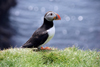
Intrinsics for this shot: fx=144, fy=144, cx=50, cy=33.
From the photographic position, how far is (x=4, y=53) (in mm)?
5023

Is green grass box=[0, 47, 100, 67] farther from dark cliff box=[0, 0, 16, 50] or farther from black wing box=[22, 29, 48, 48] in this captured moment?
dark cliff box=[0, 0, 16, 50]

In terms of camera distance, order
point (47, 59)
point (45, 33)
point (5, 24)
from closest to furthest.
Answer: point (47, 59)
point (45, 33)
point (5, 24)

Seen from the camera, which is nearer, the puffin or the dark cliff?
the puffin

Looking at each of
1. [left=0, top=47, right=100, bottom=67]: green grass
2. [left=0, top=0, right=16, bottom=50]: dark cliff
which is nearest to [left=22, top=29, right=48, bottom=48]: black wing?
[left=0, top=47, right=100, bottom=67]: green grass

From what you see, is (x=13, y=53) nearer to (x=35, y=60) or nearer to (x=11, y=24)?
(x=35, y=60)

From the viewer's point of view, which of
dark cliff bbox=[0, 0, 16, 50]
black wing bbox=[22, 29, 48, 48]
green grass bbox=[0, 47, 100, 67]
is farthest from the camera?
dark cliff bbox=[0, 0, 16, 50]

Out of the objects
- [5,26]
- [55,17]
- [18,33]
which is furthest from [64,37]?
[55,17]

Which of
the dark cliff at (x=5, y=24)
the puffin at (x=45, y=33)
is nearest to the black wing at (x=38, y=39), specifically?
the puffin at (x=45, y=33)

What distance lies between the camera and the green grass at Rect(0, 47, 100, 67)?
431cm

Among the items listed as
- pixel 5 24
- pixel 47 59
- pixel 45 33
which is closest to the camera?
pixel 47 59

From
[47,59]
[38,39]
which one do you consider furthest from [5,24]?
[47,59]

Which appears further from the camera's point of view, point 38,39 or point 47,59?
point 38,39

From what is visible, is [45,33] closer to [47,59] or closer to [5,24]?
[47,59]

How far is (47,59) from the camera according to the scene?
463cm
